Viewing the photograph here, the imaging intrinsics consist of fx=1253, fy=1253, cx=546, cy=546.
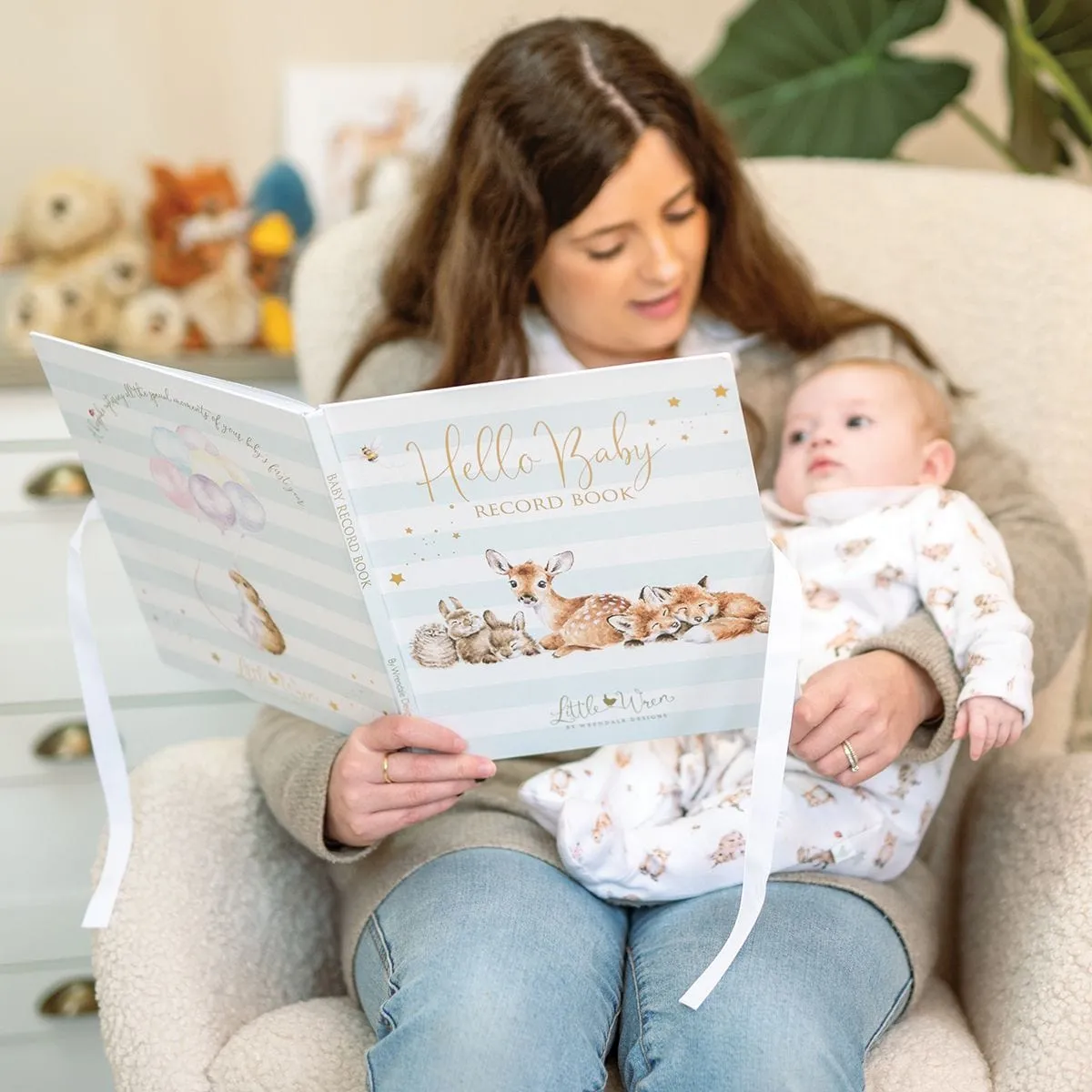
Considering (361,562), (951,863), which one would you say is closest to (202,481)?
(361,562)

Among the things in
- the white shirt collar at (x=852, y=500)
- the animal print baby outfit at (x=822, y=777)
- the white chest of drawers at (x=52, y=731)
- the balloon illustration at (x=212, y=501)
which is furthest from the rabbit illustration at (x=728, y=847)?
the white chest of drawers at (x=52, y=731)

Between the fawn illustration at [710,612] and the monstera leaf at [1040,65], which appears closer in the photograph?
the fawn illustration at [710,612]

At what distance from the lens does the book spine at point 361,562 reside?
72cm

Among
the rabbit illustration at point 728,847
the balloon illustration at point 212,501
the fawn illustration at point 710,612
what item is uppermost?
the balloon illustration at point 212,501

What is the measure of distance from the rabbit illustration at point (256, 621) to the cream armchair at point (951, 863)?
0.20m

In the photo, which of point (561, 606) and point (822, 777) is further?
point (822, 777)

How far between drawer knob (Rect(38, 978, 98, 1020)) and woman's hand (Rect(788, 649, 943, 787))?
880 mm

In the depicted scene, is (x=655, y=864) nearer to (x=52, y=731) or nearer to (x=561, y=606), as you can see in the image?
(x=561, y=606)

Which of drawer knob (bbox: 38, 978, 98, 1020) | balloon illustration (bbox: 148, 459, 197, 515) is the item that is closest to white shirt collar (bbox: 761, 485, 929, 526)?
balloon illustration (bbox: 148, 459, 197, 515)

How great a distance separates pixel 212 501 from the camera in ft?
2.65

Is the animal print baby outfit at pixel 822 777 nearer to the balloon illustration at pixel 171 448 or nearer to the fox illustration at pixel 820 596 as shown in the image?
the fox illustration at pixel 820 596

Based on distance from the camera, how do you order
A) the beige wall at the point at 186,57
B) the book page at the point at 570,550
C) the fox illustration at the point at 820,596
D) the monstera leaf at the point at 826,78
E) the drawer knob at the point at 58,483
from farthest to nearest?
the beige wall at the point at 186,57 → the monstera leaf at the point at 826,78 → the drawer knob at the point at 58,483 → the fox illustration at the point at 820,596 → the book page at the point at 570,550

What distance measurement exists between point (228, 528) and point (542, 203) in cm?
41

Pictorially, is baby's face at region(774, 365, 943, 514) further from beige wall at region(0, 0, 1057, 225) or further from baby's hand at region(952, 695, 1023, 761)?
beige wall at region(0, 0, 1057, 225)
